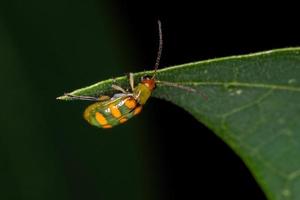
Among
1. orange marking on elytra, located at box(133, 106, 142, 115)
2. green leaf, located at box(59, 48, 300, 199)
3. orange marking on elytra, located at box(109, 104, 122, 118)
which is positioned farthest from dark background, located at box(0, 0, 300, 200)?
green leaf, located at box(59, 48, 300, 199)

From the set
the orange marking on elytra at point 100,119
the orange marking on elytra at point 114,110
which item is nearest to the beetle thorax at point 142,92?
the orange marking on elytra at point 114,110

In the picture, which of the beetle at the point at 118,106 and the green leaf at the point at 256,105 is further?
the beetle at the point at 118,106

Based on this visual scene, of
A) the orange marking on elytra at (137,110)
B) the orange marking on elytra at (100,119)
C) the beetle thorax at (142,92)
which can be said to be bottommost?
the orange marking on elytra at (137,110)

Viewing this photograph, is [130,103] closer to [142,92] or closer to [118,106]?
[118,106]

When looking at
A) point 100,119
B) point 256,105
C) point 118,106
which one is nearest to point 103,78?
A: point 118,106

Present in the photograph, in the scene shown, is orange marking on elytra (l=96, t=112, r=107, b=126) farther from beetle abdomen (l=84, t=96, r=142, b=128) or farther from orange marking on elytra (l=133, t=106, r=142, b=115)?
orange marking on elytra (l=133, t=106, r=142, b=115)

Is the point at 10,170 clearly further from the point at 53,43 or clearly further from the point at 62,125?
the point at 53,43

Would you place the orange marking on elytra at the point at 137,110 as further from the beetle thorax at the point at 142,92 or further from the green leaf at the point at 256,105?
the green leaf at the point at 256,105
